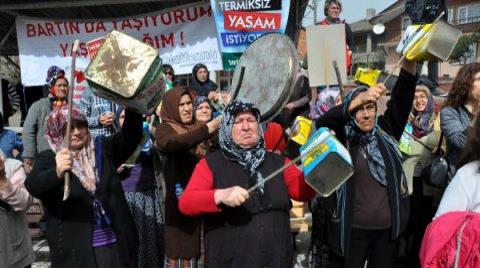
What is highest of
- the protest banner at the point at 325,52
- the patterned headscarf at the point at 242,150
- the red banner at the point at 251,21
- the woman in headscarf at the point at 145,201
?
the red banner at the point at 251,21

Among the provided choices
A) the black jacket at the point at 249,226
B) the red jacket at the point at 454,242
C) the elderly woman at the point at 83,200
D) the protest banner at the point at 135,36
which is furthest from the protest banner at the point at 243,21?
the red jacket at the point at 454,242

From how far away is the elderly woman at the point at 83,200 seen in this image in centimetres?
278

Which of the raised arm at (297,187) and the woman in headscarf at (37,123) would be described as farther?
the woman in headscarf at (37,123)

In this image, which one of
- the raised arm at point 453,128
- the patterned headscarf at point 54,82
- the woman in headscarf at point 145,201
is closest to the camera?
the raised arm at point 453,128

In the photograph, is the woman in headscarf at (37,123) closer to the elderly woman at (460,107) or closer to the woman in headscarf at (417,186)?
the woman in headscarf at (417,186)

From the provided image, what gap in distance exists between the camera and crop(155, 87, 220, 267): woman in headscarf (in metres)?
3.12

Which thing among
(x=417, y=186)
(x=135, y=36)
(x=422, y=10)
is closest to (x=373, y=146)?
(x=417, y=186)

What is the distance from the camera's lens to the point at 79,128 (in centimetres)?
283

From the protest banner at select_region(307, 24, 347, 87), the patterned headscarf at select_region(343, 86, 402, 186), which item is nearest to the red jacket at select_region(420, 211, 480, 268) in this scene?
the patterned headscarf at select_region(343, 86, 402, 186)

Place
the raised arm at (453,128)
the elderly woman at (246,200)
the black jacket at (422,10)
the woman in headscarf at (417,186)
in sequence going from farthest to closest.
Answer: the black jacket at (422,10) < the woman in headscarf at (417,186) < the raised arm at (453,128) < the elderly woman at (246,200)

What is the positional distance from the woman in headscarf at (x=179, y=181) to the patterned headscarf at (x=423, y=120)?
6.50ft

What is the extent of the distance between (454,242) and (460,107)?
67.7 inches

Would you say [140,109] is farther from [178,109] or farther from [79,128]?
[178,109]

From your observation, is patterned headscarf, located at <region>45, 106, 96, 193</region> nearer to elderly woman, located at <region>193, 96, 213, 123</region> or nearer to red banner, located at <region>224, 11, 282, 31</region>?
elderly woman, located at <region>193, 96, 213, 123</region>
